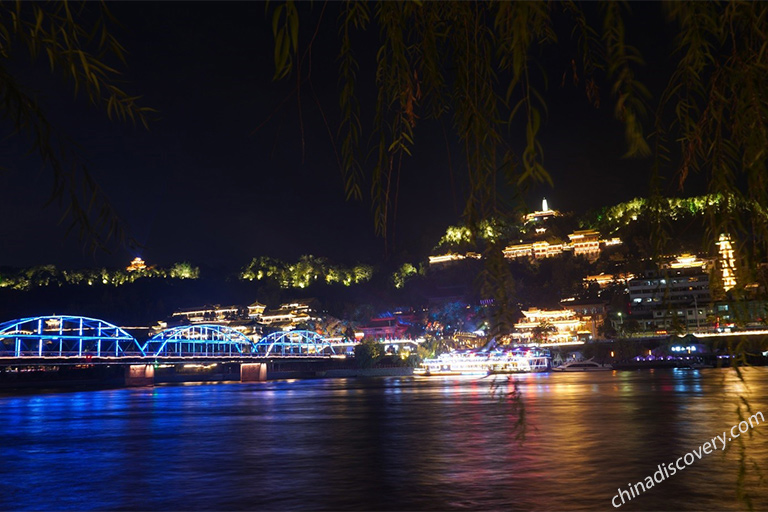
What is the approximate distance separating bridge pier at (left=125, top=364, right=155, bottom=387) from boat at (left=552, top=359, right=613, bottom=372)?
217 feet

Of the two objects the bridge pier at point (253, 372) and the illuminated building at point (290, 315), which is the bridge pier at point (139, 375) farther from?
the illuminated building at point (290, 315)

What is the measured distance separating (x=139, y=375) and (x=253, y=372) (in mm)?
22057

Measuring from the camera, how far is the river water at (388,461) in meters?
14.6

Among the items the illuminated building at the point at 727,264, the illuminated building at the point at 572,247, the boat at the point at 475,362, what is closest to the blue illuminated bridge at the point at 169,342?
the boat at the point at 475,362

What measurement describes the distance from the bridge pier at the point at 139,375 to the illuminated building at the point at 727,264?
10982 cm

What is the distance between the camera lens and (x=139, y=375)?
105250 millimetres

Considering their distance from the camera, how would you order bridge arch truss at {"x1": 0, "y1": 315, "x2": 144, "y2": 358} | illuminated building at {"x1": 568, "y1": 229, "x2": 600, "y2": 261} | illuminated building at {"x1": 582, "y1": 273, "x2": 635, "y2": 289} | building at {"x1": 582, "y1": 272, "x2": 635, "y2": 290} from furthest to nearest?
1. illuminated building at {"x1": 568, "y1": 229, "x2": 600, "y2": 261}
2. building at {"x1": 582, "y1": 272, "x2": 635, "y2": 290}
3. illuminated building at {"x1": 582, "y1": 273, "x2": 635, "y2": 289}
4. bridge arch truss at {"x1": 0, "y1": 315, "x2": 144, "y2": 358}

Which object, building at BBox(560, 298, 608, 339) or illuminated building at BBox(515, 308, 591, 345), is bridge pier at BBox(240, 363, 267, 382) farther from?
building at BBox(560, 298, 608, 339)

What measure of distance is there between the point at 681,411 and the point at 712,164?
34.4 metres

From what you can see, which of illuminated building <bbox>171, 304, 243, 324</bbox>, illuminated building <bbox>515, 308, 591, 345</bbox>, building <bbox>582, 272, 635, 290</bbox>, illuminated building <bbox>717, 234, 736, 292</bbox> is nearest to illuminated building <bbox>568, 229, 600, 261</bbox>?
building <bbox>582, 272, 635, 290</bbox>

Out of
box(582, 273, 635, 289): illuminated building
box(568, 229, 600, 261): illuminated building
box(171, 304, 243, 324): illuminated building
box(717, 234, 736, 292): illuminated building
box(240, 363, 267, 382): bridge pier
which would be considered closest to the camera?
box(717, 234, 736, 292): illuminated building

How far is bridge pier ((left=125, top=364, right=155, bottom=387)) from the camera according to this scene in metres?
105

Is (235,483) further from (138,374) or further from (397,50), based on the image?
(138,374)

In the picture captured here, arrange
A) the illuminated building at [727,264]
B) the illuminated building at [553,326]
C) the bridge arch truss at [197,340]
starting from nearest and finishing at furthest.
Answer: the illuminated building at [727,264], the bridge arch truss at [197,340], the illuminated building at [553,326]
